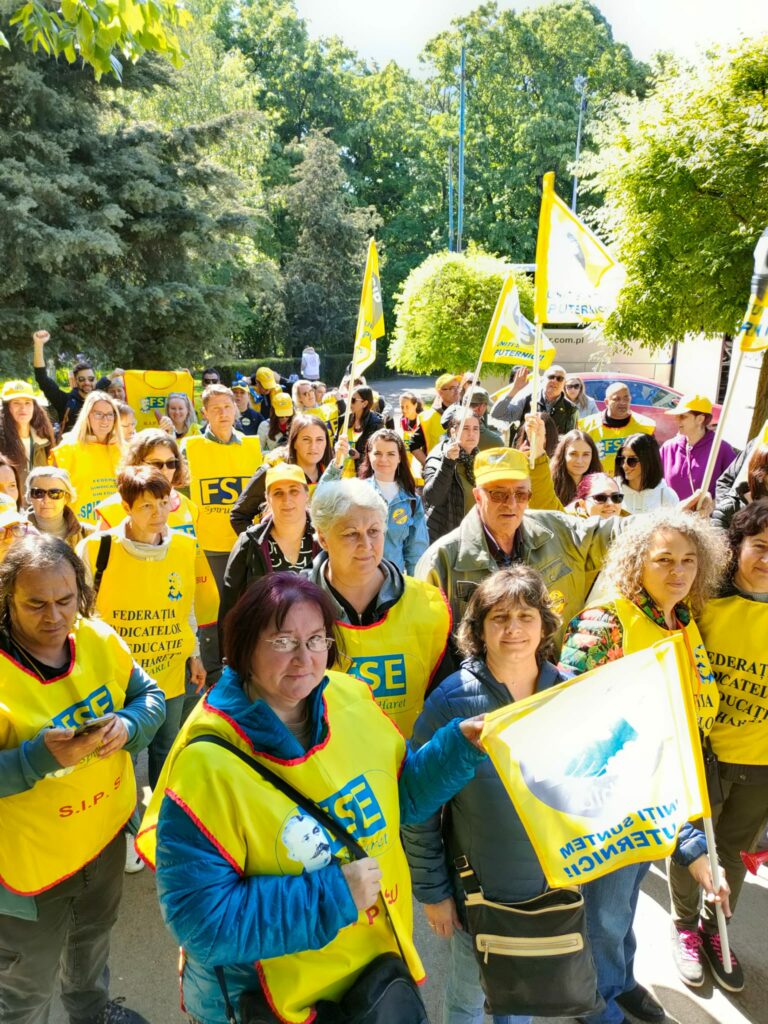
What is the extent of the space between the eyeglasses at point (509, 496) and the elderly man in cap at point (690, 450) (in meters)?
3.46

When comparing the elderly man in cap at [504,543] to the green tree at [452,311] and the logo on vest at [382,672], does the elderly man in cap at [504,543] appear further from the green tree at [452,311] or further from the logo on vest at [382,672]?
the green tree at [452,311]

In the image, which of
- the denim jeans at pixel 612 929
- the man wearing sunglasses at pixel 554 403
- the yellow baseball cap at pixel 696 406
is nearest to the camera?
the denim jeans at pixel 612 929

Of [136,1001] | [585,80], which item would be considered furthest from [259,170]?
[136,1001]

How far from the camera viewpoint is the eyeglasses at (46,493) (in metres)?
3.97

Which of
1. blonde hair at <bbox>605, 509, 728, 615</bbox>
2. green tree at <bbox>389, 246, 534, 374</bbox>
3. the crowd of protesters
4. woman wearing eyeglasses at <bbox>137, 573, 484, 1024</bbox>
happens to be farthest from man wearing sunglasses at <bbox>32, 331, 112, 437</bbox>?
green tree at <bbox>389, 246, 534, 374</bbox>

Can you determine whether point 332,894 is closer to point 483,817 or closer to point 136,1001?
point 483,817

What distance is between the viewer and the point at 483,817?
2.32 meters

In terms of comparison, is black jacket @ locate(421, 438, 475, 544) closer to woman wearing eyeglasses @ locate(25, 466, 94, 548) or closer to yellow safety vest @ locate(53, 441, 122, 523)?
yellow safety vest @ locate(53, 441, 122, 523)

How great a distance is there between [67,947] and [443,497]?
139 inches

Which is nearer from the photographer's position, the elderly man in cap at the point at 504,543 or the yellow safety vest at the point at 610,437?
the elderly man in cap at the point at 504,543

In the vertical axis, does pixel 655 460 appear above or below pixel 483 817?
above

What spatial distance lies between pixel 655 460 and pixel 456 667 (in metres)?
2.70

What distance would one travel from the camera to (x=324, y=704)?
6.24ft

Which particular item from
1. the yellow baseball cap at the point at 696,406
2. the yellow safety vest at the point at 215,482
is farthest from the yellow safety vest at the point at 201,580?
the yellow baseball cap at the point at 696,406
